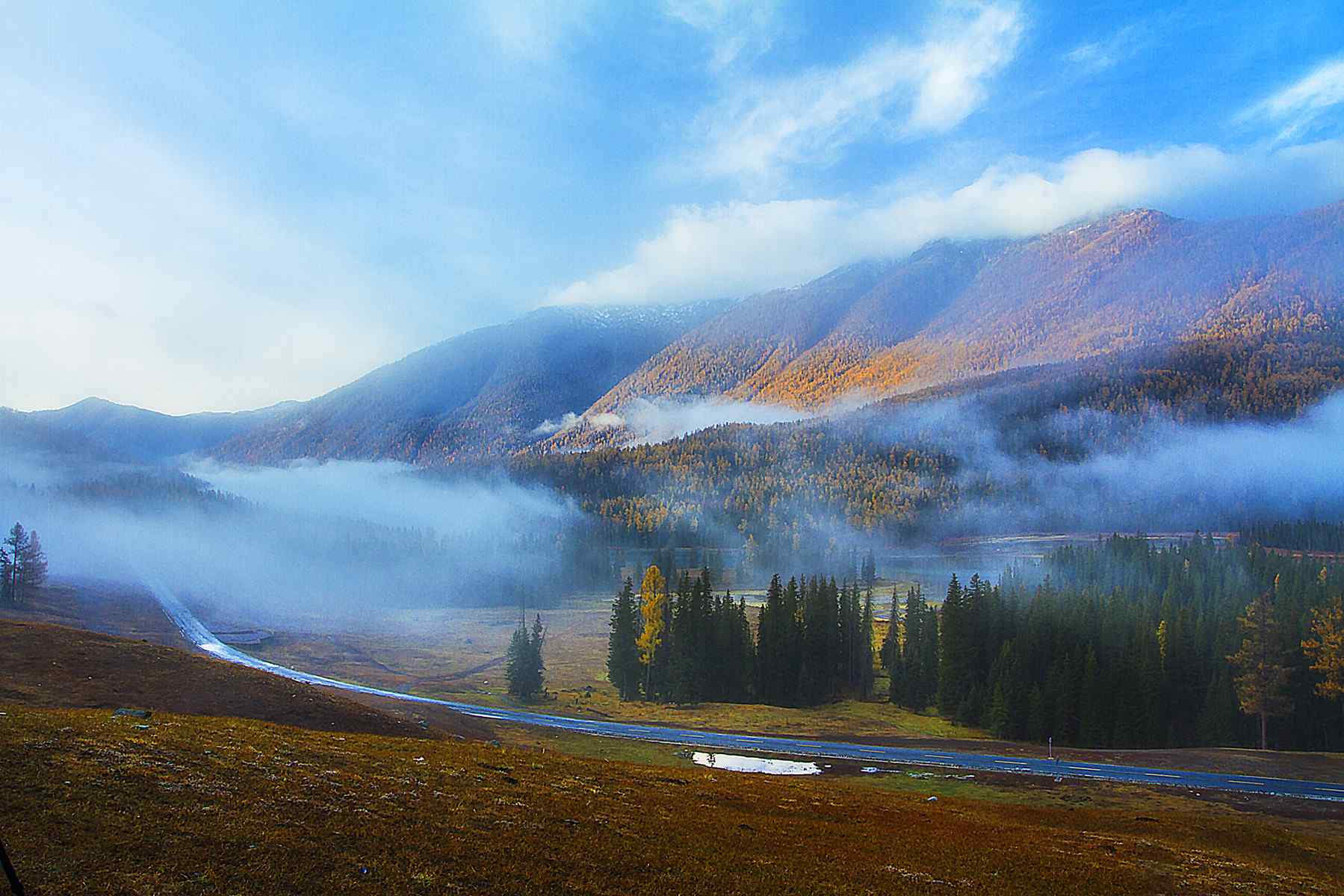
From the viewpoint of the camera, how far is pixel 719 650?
5448 inches

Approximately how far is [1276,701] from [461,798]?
117223 mm

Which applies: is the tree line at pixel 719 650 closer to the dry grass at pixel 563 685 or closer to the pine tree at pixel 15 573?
the dry grass at pixel 563 685

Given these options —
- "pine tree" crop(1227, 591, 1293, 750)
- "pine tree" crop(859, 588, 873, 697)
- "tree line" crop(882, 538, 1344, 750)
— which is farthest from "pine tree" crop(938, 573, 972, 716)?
"pine tree" crop(1227, 591, 1293, 750)

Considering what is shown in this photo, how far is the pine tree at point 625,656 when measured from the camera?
453 ft

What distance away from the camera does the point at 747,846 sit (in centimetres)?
3384

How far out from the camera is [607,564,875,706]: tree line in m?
137

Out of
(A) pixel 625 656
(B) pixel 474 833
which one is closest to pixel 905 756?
(A) pixel 625 656

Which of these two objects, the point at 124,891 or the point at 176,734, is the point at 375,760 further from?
the point at 124,891

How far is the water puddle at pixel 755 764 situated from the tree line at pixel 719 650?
44783mm

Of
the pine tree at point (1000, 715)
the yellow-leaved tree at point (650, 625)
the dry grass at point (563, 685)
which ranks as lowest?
A: the dry grass at point (563, 685)

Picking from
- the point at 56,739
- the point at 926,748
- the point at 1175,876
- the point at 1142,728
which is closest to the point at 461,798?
the point at 56,739

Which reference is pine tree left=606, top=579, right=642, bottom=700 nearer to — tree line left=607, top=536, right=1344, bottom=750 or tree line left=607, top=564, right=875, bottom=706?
tree line left=607, top=564, right=875, bottom=706

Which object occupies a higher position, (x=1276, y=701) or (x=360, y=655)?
(x=1276, y=701)

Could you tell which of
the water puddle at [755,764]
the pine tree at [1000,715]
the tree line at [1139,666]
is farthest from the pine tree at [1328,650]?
the water puddle at [755,764]
